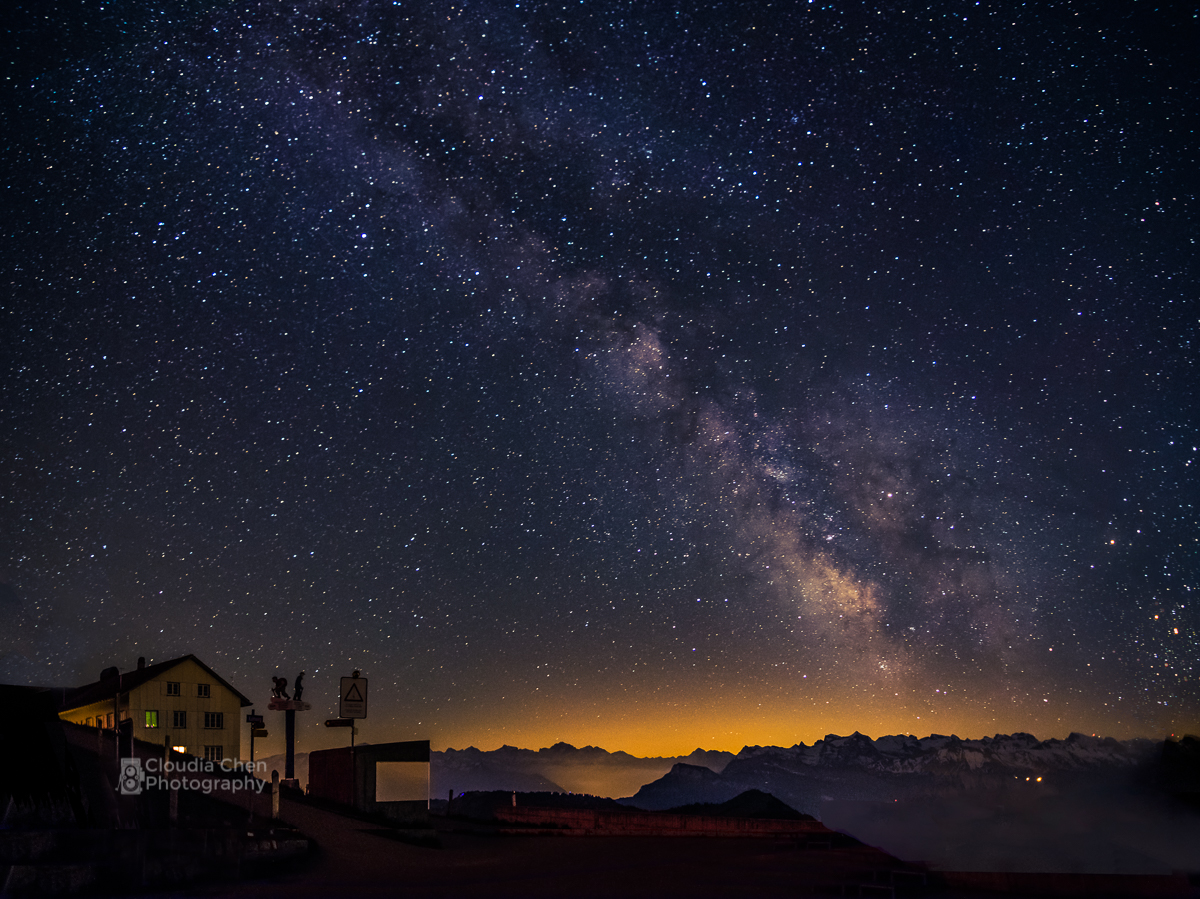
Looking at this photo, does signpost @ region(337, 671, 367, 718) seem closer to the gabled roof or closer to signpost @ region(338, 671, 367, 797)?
signpost @ region(338, 671, 367, 797)

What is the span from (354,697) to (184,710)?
3898 cm

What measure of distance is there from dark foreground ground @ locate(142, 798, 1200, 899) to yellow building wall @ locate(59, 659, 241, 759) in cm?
3434

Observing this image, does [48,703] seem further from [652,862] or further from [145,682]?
[652,862]

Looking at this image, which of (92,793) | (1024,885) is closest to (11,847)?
(92,793)

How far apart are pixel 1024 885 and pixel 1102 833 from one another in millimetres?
9992

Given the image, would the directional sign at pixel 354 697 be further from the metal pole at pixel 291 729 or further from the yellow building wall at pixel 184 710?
the yellow building wall at pixel 184 710

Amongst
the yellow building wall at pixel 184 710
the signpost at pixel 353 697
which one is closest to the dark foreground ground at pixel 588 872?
the signpost at pixel 353 697

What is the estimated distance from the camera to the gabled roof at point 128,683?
A: 2067 inches

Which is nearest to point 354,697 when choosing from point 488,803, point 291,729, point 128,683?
point 291,729

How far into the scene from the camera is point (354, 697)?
21594mm

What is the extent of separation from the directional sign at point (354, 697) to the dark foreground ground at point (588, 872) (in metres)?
2.96

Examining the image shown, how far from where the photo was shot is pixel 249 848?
1634 centimetres

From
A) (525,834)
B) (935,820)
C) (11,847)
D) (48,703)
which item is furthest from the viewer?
(48,703)

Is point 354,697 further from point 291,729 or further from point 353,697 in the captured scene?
point 291,729
